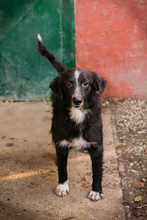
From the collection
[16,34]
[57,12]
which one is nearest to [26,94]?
[16,34]

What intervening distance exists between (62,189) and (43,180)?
351mm

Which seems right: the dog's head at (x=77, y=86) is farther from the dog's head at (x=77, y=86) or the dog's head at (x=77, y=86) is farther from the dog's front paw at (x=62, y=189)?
the dog's front paw at (x=62, y=189)

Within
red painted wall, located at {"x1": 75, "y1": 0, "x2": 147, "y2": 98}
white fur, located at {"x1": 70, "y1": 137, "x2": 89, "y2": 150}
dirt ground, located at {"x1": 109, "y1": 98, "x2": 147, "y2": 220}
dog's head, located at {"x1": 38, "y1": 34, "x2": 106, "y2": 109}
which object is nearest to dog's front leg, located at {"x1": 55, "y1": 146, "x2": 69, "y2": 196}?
white fur, located at {"x1": 70, "y1": 137, "x2": 89, "y2": 150}

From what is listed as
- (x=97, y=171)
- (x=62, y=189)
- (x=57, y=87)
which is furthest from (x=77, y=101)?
(x=62, y=189)

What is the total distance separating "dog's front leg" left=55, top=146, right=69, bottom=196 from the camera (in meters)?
2.45

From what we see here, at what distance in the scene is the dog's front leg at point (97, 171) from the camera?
2400 mm

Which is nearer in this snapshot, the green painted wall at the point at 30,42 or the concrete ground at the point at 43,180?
the concrete ground at the point at 43,180

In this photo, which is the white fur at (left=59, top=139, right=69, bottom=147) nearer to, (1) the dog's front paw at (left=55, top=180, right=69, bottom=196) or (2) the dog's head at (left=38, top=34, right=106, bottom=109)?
(2) the dog's head at (left=38, top=34, right=106, bottom=109)

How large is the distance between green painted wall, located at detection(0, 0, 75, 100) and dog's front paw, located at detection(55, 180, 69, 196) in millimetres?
2862

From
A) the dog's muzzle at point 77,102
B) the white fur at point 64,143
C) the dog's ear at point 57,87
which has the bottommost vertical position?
the white fur at point 64,143

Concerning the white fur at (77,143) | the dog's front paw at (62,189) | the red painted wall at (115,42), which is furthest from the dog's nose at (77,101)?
the red painted wall at (115,42)

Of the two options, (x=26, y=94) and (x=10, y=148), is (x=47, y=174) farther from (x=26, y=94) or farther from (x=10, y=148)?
(x=26, y=94)

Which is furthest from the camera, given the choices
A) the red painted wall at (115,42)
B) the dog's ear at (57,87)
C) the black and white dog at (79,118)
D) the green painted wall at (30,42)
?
the green painted wall at (30,42)

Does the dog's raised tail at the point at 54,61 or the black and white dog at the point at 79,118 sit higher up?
the dog's raised tail at the point at 54,61
